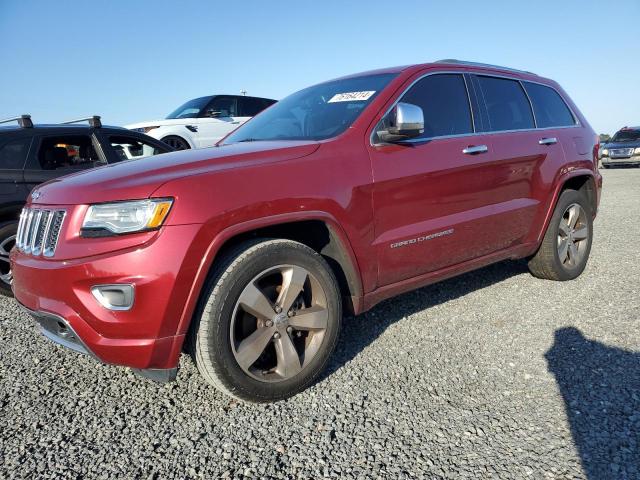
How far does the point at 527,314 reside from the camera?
3561 mm

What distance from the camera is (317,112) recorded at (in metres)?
3.30

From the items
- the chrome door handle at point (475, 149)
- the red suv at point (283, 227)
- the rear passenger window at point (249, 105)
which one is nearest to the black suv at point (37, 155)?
the red suv at point (283, 227)

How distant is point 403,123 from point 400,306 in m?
1.68

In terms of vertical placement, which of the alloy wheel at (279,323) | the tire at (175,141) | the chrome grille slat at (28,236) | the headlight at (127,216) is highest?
the tire at (175,141)

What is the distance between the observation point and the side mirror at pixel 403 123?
2.66 metres

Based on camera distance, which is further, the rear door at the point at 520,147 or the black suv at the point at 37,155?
the black suv at the point at 37,155

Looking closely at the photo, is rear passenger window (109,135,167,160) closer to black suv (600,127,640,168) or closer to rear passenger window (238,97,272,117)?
rear passenger window (238,97,272,117)

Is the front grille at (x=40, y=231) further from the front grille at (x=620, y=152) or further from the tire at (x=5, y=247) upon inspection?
the front grille at (x=620, y=152)

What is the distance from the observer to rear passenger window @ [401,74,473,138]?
320 centimetres

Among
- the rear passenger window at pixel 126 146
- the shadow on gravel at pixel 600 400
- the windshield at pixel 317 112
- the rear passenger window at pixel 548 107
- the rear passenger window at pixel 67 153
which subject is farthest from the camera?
→ the rear passenger window at pixel 126 146

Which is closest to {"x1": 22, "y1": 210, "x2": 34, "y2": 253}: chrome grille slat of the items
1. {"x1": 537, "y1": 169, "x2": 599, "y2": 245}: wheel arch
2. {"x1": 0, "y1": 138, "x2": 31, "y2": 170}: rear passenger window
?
{"x1": 0, "y1": 138, "x2": 31, "y2": 170}: rear passenger window

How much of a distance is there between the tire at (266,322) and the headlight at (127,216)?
379mm

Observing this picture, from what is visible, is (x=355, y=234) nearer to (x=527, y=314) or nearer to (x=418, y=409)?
(x=418, y=409)

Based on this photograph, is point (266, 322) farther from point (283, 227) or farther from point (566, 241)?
point (566, 241)
